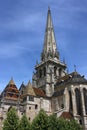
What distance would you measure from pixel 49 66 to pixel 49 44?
28.2 ft

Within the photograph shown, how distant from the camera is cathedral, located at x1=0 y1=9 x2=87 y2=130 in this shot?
48281mm

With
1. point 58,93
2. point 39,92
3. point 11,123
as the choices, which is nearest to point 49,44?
point 39,92

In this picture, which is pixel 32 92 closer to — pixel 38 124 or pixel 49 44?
pixel 49 44

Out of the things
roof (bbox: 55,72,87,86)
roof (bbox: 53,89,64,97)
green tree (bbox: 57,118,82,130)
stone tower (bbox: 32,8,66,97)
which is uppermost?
stone tower (bbox: 32,8,66,97)

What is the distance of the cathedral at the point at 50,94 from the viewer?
4828 cm

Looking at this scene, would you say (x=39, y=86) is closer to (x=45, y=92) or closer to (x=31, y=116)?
(x=45, y=92)

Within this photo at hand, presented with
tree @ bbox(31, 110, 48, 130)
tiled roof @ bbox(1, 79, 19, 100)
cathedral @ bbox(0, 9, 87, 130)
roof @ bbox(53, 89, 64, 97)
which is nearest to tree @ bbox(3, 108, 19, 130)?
tree @ bbox(31, 110, 48, 130)

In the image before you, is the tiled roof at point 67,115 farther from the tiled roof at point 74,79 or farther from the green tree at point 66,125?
the green tree at point 66,125

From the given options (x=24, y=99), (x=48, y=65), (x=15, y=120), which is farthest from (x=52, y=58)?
(x=15, y=120)

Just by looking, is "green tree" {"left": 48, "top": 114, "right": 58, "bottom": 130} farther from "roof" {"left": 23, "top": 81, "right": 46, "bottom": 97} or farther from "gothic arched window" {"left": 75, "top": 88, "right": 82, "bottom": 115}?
"roof" {"left": 23, "top": 81, "right": 46, "bottom": 97}

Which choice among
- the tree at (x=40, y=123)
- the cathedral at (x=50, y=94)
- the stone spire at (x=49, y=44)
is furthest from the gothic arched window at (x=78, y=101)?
the tree at (x=40, y=123)

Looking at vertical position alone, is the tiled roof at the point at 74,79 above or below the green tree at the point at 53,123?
above

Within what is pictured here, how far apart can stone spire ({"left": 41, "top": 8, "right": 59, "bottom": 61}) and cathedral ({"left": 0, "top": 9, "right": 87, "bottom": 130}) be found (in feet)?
0.97

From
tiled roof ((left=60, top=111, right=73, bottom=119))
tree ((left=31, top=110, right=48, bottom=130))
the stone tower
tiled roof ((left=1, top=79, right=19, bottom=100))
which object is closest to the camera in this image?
tree ((left=31, top=110, right=48, bottom=130))
